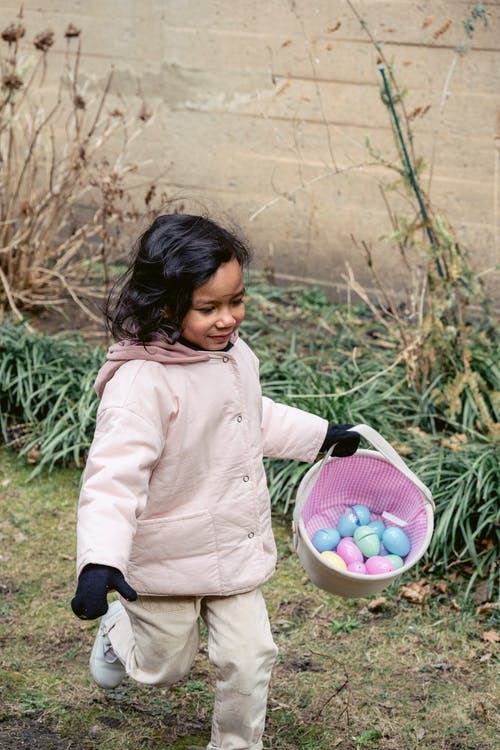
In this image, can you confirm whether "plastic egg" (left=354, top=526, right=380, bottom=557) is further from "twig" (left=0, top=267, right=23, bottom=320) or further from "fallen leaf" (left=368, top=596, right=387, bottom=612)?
"twig" (left=0, top=267, right=23, bottom=320)

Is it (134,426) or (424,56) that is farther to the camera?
(424,56)

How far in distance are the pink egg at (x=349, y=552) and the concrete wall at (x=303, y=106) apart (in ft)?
9.64

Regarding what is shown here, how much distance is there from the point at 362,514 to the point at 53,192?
3.14 meters

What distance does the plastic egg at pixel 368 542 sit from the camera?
11.0ft

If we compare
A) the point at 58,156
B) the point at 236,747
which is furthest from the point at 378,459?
the point at 58,156

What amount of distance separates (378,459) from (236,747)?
3.45ft

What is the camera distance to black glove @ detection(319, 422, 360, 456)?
314 centimetres

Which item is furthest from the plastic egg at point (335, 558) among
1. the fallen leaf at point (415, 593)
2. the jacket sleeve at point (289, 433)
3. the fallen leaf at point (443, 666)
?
the fallen leaf at point (415, 593)

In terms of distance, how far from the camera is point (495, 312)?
6109 millimetres

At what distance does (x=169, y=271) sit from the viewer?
8.69 ft

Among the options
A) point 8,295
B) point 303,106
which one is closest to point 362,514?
point 8,295

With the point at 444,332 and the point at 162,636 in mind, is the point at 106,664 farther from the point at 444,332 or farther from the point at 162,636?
the point at 444,332

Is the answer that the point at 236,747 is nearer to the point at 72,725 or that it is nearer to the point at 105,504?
the point at 72,725

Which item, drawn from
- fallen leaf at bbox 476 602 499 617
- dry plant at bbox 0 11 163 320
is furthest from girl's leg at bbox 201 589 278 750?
dry plant at bbox 0 11 163 320
